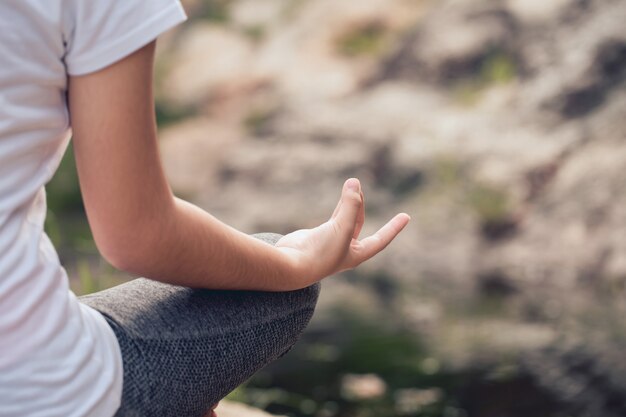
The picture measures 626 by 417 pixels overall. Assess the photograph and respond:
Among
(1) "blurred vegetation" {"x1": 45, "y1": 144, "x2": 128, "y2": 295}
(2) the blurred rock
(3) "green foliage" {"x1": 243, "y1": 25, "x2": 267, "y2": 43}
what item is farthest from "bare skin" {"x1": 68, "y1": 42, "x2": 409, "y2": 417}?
(3) "green foliage" {"x1": 243, "y1": 25, "x2": 267, "y2": 43}

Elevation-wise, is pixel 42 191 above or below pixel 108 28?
below

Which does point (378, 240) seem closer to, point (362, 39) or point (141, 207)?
point (141, 207)

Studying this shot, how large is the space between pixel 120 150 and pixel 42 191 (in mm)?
122

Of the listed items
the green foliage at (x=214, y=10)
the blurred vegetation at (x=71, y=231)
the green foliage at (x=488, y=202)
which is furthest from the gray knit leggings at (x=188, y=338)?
the green foliage at (x=214, y=10)

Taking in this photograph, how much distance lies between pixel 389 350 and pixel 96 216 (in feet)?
8.80

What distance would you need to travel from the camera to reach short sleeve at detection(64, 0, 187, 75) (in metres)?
0.83

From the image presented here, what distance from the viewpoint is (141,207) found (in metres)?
0.92

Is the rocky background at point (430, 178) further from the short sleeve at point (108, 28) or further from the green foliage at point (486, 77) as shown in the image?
the short sleeve at point (108, 28)

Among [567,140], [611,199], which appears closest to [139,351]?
[611,199]

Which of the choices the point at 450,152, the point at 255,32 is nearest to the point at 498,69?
the point at 450,152

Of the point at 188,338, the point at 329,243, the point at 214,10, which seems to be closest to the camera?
the point at 188,338

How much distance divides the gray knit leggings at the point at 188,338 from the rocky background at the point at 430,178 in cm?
176

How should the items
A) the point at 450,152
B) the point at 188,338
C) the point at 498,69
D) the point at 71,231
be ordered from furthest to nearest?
the point at 498,69 < the point at 71,231 < the point at 450,152 < the point at 188,338

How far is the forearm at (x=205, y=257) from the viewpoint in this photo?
3.18 feet
